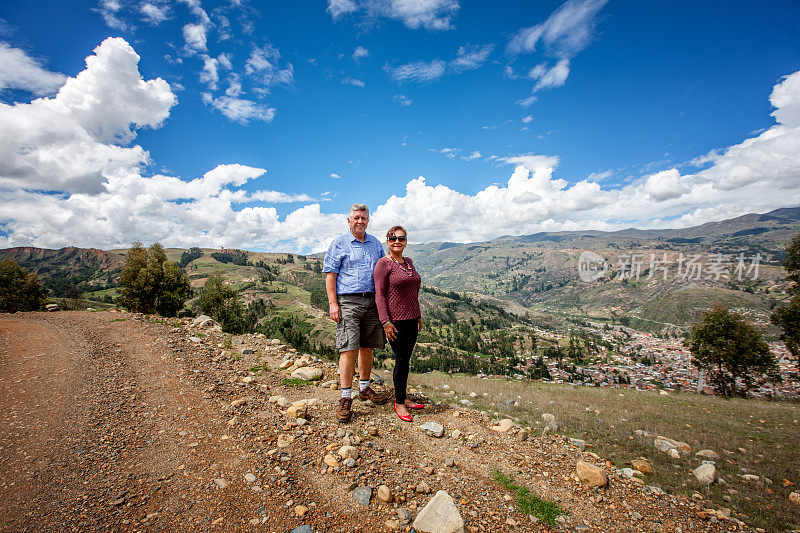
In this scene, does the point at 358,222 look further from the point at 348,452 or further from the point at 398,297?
the point at 348,452

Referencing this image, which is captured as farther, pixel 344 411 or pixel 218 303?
pixel 218 303

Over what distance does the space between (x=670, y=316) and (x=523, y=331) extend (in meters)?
114

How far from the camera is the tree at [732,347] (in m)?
23.1

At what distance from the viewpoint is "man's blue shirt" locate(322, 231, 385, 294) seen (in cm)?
570

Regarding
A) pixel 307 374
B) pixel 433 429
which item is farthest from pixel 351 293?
pixel 307 374

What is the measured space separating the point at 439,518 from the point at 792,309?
2897 cm

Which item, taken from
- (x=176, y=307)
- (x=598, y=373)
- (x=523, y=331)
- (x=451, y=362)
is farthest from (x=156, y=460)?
(x=523, y=331)

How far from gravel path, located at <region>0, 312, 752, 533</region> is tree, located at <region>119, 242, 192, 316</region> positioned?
26.2 m

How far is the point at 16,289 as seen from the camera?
108 feet

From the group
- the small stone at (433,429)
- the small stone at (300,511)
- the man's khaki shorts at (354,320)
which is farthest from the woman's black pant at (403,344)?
the small stone at (300,511)

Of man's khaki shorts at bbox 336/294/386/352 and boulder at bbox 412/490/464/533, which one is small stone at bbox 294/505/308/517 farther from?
man's khaki shorts at bbox 336/294/386/352

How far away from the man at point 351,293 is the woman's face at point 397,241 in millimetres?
459

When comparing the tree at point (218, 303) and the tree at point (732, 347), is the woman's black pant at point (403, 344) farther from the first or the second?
the tree at point (732, 347)

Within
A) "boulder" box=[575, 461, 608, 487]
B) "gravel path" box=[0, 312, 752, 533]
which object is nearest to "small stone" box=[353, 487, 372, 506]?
"gravel path" box=[0, 312, 752, 533]
